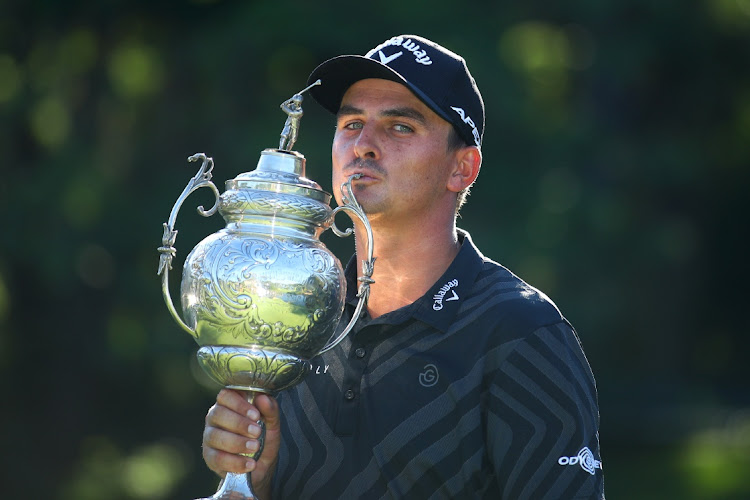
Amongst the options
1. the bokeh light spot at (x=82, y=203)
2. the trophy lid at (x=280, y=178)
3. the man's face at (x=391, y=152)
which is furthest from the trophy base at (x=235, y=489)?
the bokeh light spot at (x=82, y=203)

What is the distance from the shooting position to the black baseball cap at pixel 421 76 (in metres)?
2.88

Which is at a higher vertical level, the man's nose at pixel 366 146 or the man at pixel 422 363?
the man's nose at pixel 366 146

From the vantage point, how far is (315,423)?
9.30 ft

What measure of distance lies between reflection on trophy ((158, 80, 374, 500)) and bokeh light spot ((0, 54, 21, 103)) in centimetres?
601

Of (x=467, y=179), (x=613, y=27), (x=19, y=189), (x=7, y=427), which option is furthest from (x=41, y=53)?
(x=467, y=179)

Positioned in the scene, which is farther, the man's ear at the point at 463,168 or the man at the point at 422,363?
the man's ear at the point at 463,168

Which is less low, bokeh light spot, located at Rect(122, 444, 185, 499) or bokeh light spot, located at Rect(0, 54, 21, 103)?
bokeh light spot, located at Rect(0, 54, 21, 103)

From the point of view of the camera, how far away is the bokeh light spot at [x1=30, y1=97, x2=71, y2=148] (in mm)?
8141

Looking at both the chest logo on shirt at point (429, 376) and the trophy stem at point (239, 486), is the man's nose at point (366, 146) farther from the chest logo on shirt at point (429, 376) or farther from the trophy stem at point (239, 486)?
the trophy stem at point (239, 486)

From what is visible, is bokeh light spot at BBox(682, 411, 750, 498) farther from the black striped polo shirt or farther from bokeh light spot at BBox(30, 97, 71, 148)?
the black striped polo shirt

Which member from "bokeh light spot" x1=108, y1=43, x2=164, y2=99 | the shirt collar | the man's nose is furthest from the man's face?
"bokeh light spot" x1=108, y1=43, x2=164, y2=99

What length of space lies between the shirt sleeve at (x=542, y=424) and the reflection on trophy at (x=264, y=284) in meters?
0.42

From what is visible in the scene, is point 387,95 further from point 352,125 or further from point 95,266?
point 95,266

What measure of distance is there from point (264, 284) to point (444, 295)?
575 mm
